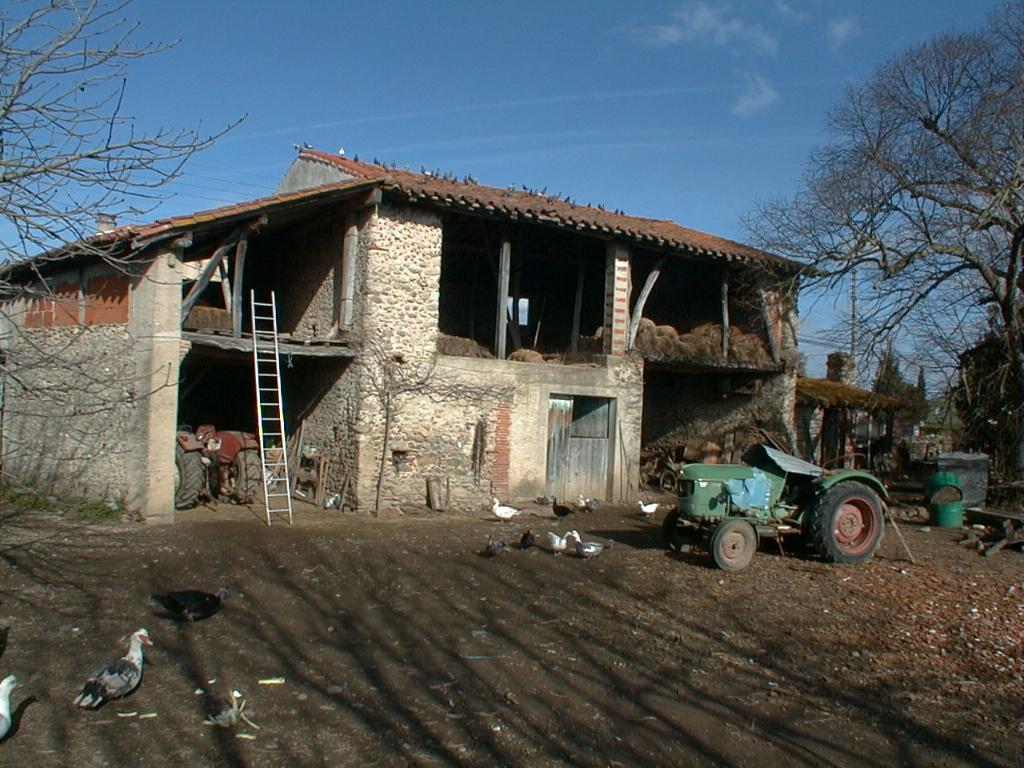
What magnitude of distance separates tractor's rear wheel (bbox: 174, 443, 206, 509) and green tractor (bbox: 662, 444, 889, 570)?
683 centimetres

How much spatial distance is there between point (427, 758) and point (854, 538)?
23.0ft

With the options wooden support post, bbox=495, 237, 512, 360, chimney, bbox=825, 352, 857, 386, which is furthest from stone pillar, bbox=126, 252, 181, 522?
chimney, bbox=825, 352, 857, 386

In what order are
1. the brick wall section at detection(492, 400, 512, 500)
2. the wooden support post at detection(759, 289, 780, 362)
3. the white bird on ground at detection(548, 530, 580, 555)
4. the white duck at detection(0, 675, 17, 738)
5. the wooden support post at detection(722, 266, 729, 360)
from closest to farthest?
the white duck at detection(0, 675, 17, 738), the white bird on ground at detection(548, 530, 580, 555), the brick wall section at detection(492, 400, 512, 500), the wooden support post at detection(722, 266, 729, 360), the wooden support post at detection(759, 289, 780, 362)

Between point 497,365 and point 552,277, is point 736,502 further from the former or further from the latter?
point 552,277

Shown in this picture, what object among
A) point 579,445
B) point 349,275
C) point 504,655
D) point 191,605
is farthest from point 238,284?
point 504,655

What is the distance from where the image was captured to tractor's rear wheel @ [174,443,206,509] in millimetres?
11688

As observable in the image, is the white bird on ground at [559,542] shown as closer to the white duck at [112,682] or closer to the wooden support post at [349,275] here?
the wooden support post at [349,275]

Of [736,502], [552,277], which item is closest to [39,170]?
[736,502]

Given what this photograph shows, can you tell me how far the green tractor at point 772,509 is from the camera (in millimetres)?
9000

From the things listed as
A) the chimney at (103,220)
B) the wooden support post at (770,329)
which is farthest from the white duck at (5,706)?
the wooden support post at (770,329)

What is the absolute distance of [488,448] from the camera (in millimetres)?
13742

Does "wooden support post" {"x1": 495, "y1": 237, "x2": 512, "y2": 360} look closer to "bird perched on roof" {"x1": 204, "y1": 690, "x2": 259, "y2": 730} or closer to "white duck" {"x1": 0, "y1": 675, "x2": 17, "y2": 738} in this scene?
"bird perched on roof" {"x1": 204, "y1": 690, "x2": 259, "y2": 730}

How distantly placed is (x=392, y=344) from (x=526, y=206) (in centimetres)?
325

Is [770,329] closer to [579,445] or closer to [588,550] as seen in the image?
[579,445]
